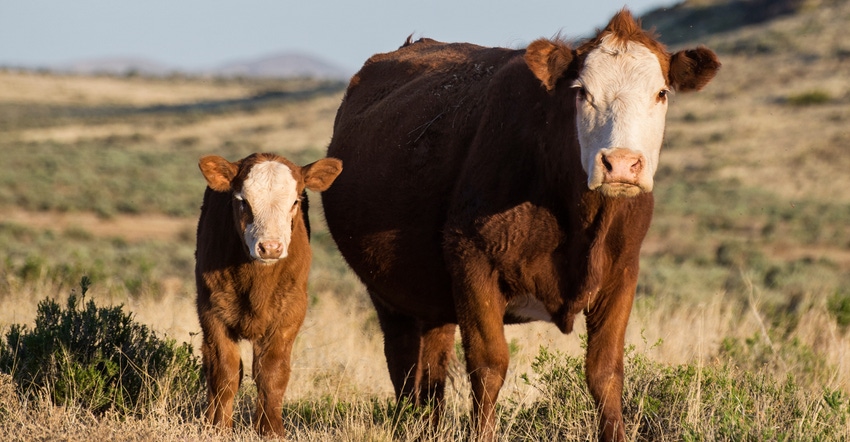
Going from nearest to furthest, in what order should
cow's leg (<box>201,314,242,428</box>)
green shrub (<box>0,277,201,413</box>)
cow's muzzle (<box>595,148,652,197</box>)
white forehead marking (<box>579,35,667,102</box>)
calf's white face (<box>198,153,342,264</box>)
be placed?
cow's muzzle (<box>595,148,652,197</box>) → white forehead marking (<box>579,35,667,102</box>) → calf's white face (<box>198,153,342,264</box>) → cow's leg (<box>201,314,242,428</box>) → green shrub (<box>0,277,201,413</box>)

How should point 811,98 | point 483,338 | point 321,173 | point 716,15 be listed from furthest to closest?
1. point 716,15
2. point 811,98
3. point 321,173
4. point 483,338

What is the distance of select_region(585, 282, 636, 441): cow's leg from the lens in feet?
18.7

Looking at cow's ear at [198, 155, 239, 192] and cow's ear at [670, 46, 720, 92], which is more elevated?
cow's ear at [670, 46, 720, 92]

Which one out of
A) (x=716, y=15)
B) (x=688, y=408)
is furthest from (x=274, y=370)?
(x=716, y=15)

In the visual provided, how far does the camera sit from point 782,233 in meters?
26.8

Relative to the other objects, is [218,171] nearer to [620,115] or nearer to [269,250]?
[269,250]

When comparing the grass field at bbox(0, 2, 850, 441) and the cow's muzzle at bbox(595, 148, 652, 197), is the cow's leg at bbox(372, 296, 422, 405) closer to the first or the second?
the grass field at bbox(0, 2, 850, 441)

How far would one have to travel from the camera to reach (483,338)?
5.63m

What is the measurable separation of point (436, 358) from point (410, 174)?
1607 mm

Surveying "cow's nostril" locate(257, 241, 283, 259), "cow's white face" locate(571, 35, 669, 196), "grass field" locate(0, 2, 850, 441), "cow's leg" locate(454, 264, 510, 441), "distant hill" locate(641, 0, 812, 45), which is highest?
"distant hill" locate(641, 0, 812, 45)

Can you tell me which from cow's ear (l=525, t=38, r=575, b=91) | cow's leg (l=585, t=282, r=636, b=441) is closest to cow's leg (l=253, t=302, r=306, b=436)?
cow's leg (l=585, t=282, r=636, b=441)

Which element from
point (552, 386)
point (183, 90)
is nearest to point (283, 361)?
point (552, 386)

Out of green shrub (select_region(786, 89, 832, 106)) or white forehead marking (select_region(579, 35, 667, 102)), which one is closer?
white forehead marking (select_region(579, 35, 667, 102))

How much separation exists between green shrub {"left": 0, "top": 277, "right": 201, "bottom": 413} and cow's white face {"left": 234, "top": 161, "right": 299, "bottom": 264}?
1148mm
